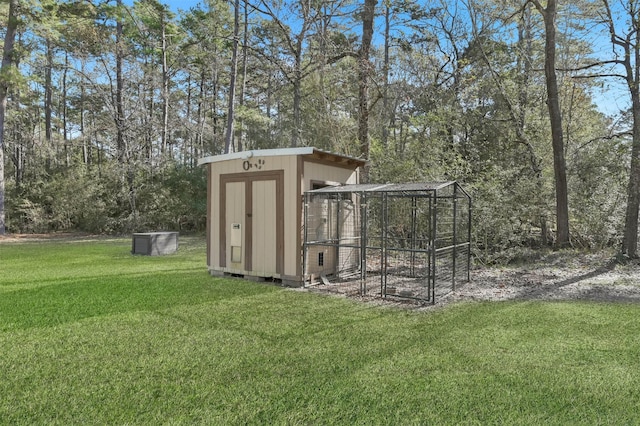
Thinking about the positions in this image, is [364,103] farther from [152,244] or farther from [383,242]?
[152,244]

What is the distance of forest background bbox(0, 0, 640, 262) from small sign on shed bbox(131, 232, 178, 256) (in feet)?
17.2

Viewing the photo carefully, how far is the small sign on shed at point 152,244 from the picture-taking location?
31.6 feet

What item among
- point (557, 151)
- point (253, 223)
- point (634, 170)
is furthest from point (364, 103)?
point (634, 170)

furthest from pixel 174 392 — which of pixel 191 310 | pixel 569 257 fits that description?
pixel 569 257

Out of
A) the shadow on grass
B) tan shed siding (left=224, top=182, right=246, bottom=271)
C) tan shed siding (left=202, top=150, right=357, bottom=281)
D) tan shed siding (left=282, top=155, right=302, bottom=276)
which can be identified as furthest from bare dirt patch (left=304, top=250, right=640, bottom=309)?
tan shed siding (left=224, top=182, right=246, bottom=271)

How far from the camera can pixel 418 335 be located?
368 centimetres

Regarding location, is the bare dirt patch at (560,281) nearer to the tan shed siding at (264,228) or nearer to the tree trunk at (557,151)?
the tree trunk at (557,151)

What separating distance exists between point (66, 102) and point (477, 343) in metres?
27.3

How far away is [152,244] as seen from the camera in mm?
9648

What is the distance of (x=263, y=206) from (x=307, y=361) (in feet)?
12.0

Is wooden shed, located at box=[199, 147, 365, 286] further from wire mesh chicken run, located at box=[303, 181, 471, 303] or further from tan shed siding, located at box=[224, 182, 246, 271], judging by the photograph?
wire mesh chicken run, located at box=[303, 181, 471, 303]

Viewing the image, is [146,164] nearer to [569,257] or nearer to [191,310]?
[191,310]

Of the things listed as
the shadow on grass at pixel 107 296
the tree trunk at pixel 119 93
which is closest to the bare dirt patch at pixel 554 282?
the shadow on grass at pixel 107 296

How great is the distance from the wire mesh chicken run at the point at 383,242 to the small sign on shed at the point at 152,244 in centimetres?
509
